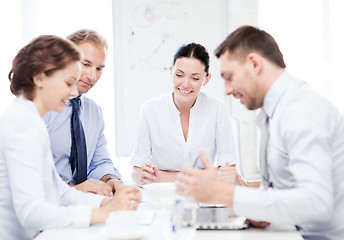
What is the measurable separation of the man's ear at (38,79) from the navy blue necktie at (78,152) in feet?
2.35

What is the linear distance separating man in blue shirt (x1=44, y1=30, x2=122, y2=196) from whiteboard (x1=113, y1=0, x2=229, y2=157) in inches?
63.6

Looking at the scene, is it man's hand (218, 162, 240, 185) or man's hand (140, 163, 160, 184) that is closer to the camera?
man's hand (218, 162, 240, 185)

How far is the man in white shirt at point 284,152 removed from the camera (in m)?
1.18

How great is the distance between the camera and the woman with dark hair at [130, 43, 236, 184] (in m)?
2.43

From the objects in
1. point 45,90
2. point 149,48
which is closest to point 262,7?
point 149,48

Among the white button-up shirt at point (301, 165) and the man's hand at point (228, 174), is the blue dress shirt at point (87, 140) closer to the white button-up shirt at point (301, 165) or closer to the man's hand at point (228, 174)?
the man's hand at point (228, 174)

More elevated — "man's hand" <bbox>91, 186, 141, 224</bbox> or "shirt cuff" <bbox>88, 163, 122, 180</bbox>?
"man's hand" <bbox>91, 186, 141, 224</bbox>

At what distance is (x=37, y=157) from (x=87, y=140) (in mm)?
1023

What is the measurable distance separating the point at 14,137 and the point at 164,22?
3.03 m

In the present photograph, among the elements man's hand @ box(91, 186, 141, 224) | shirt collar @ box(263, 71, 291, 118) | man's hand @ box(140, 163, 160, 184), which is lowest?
man's hand @ box(140, 163, 160, 184)

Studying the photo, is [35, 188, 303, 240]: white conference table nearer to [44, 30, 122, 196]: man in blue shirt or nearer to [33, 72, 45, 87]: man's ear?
[33, 72, 45, 87]: man's ear

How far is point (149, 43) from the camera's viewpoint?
4.08 meters

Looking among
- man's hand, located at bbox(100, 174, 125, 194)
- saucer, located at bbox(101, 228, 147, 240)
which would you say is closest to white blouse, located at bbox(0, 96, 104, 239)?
saucer, located at bbox(101, 228, 147, 240)

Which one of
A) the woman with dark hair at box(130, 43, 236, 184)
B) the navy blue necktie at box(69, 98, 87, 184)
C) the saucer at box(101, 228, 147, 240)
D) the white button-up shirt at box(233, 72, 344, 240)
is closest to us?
the saucer at box(101, 228, 147, 240)
